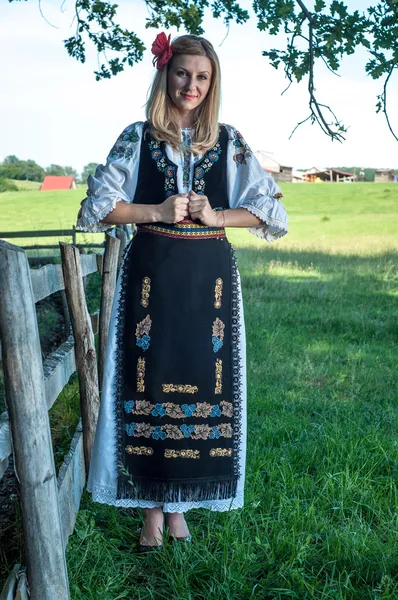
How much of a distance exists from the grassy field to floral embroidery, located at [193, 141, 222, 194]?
144cm

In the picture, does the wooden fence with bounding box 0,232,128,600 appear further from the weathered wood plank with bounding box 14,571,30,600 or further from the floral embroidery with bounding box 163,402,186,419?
the floral embroidery with bounding box 163,402,186,419

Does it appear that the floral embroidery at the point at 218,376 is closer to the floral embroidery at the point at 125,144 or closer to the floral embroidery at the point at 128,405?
the floral embroidery at the point at 128,405

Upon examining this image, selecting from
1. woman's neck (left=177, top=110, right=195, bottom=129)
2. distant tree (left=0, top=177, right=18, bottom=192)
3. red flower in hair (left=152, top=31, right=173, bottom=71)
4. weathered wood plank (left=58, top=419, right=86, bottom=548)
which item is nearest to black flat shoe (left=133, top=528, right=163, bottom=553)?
weathered wood plank (left=58, top=419, right=86, bottom=548)

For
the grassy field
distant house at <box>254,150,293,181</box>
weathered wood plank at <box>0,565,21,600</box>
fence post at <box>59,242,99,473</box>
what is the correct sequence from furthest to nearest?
distant house at <box>254,150,293,181</box>, fence post at <box>59,242,99,473</box>, the grassy field, weathered wood plank at <box>0,565,21,600</box>

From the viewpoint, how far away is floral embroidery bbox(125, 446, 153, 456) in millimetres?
3297

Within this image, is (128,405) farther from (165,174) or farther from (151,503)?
(165,174)

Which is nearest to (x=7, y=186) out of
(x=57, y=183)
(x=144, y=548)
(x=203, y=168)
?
(x=57, y=183)

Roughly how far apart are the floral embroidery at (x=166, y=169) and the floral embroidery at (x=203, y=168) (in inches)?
3.6

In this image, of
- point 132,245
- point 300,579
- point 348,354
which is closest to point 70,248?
point 132,245

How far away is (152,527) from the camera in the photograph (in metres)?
3.38

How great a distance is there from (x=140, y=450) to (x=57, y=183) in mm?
62605

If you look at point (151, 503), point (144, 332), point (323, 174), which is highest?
point (144, 332)

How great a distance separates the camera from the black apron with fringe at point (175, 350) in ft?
10.5

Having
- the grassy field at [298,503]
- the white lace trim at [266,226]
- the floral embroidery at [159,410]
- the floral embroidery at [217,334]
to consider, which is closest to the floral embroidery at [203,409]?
the floral embroidery at [159,410]
